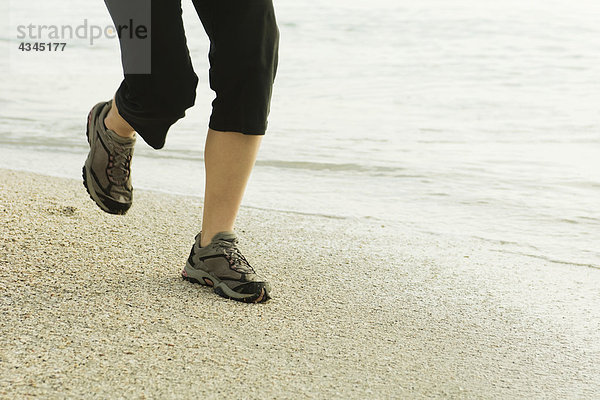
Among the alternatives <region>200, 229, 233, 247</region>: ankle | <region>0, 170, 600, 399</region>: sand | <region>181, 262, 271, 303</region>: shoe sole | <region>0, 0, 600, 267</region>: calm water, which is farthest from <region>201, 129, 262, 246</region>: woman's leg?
<region>0, 0, 600, 267</region>: calm water

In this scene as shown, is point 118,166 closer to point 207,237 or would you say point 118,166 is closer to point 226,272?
point 207,237

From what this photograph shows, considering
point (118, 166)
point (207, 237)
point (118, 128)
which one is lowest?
point (207, 237)

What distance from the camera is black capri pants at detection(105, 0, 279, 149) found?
7.55ft

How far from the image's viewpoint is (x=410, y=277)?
3.02m

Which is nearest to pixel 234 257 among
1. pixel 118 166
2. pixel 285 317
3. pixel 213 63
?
pixel 285 317

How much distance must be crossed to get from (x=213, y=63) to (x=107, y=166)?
0.55m

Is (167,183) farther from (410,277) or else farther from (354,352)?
(354,352)

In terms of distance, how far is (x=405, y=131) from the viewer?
286 inches

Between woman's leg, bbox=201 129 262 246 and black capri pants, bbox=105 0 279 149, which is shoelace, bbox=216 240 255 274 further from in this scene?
black capri pants, bbox=105 0 279 149

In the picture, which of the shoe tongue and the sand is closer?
the sand

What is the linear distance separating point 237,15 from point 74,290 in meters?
1.05

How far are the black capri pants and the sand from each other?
0.62 m

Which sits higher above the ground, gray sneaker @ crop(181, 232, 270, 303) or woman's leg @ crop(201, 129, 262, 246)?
woman's leg @ crop(201, 129, 262, 246)

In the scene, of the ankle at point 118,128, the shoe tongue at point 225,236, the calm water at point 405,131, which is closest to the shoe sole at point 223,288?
the shoe tongue at point 225,236
